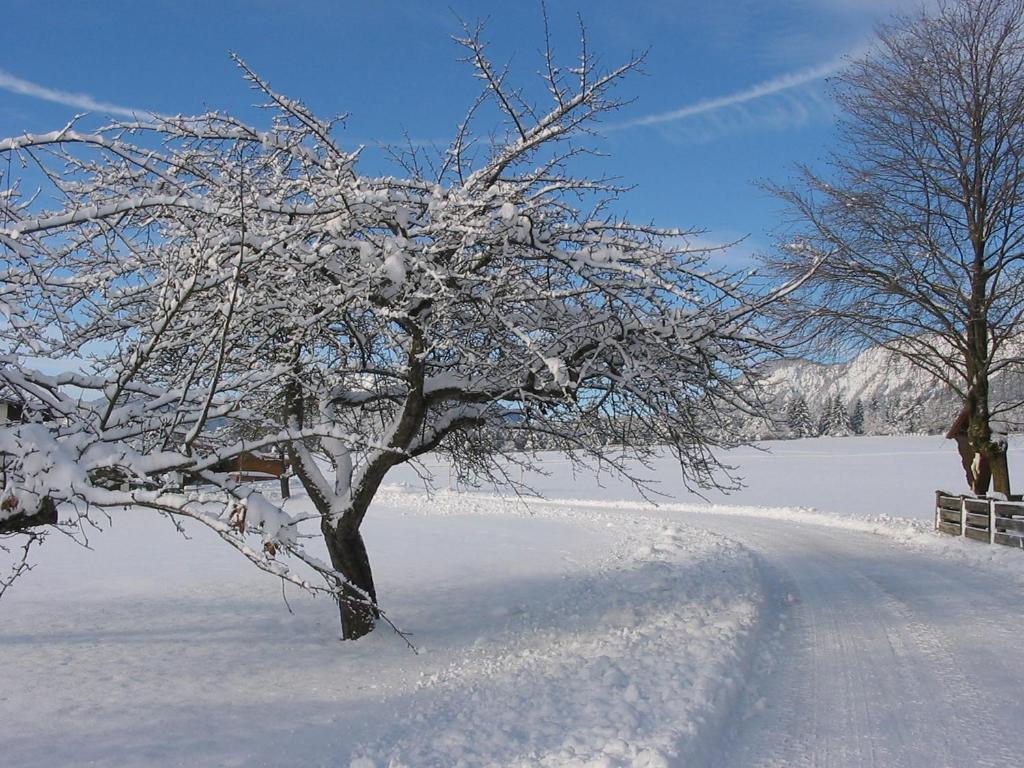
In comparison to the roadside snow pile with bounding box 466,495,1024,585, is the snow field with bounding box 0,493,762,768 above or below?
below

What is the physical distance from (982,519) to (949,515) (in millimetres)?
1612

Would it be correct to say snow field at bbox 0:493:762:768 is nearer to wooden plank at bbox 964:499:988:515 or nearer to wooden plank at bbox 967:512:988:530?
wooden plank at bbox 967:512:988:530

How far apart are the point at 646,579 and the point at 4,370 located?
890 cm

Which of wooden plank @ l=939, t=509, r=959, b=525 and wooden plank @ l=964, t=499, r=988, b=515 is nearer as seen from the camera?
wooden plank @ l=964, t=499, r=988, b=515

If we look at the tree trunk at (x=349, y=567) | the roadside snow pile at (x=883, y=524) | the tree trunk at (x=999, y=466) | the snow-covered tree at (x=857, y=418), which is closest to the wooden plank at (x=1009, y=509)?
the roadside snow pile at (x=883, y=524)

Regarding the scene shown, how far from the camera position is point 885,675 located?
6129 mm

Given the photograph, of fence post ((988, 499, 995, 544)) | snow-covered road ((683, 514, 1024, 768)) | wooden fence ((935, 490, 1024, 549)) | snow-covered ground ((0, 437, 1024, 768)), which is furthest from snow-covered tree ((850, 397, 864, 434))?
snow-covered road ((683, 514, 1024, 768))

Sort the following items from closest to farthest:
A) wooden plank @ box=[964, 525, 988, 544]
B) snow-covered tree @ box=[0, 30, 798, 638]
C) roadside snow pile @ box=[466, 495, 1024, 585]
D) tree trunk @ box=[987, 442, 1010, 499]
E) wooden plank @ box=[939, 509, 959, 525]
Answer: snow-covered tree @ box=[0, 30, 798, 638], roadside snow pile @ box=[466, 495, 1024, 585], wooden plank @ box=[964, 525, 988, 544], tree trunk @ box=[987, 442, 1010, 499], wooden plank @ box=[939, 509, 959, 525]

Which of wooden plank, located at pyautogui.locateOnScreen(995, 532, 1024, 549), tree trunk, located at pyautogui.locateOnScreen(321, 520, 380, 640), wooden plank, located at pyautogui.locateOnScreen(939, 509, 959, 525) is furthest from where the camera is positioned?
wooden plank, located at pyautogui.locateOnScreen(939, 509, 959, 525)

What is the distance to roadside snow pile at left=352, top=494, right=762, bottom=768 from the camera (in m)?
4.57

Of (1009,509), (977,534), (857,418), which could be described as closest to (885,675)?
(1009,509)

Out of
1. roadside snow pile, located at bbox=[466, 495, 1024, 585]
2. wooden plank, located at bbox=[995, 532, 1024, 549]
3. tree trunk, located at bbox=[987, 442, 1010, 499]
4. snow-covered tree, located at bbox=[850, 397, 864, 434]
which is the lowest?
roadside snow pile, located at bbox=[466, 495, 1024, 585]

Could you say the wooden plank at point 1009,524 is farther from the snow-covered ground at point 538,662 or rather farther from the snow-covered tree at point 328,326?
the snow-covered tree at point 328,326

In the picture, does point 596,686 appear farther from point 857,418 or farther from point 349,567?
point 857,418
